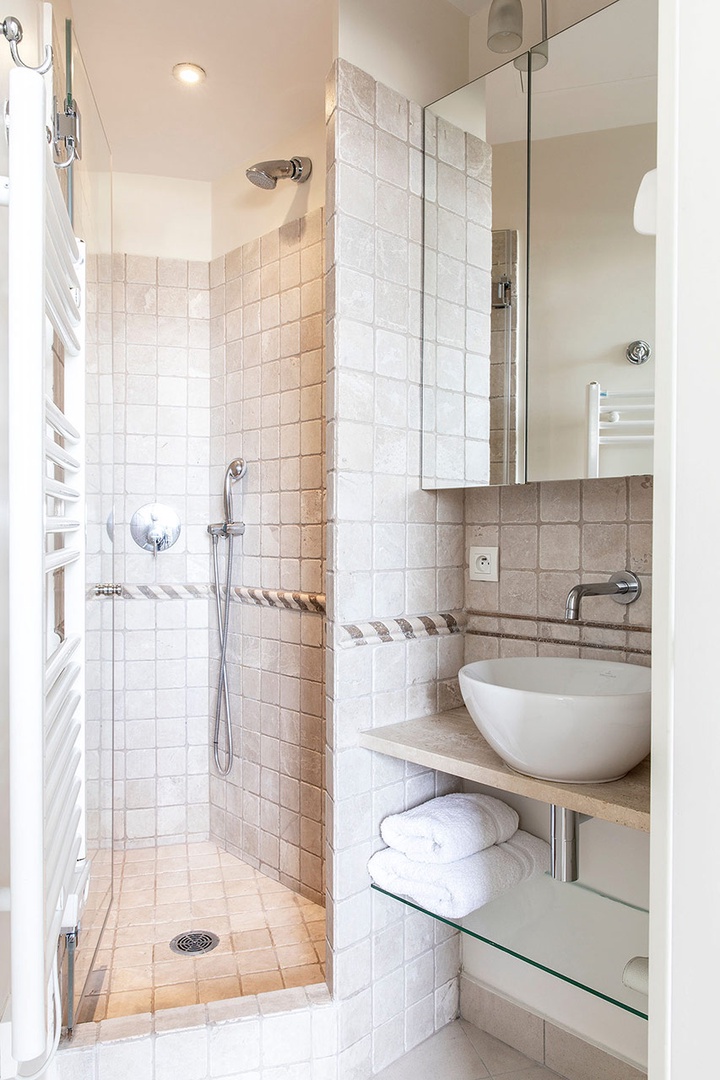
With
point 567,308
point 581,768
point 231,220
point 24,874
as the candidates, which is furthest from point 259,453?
point 24,874

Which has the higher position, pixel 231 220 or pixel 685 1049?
pixel 231 220

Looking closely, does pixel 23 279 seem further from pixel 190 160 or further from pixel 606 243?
pixel 190 160

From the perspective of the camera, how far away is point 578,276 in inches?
62.1

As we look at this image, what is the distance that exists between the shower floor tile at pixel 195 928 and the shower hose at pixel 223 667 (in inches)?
13.6

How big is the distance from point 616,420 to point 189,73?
1.63 metres

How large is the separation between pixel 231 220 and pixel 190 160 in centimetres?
24

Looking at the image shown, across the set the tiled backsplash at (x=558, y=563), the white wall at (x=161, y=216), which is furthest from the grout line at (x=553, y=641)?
the white wall at (x=161, y=216)

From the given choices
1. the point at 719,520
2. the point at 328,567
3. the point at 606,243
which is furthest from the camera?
the point at 328,567

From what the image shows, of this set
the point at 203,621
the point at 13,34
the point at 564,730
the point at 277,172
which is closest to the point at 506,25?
the point at 277,172

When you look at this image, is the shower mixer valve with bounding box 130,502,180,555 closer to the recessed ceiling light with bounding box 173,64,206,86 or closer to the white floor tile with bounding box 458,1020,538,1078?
the recessed ceiling light with bounding box 173,64,206,86

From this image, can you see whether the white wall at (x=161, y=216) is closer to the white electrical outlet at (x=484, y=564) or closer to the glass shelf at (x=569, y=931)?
the white electrical outlet at (x=484, y=564)

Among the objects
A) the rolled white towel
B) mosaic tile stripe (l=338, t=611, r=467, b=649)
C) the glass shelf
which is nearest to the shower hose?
mosaic tile stripe (l=338, t=611, r=467, b=649)

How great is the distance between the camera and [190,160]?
2705 millimetres

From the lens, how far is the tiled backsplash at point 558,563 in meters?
1.62
